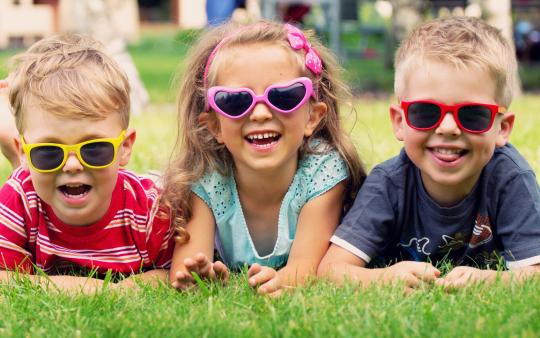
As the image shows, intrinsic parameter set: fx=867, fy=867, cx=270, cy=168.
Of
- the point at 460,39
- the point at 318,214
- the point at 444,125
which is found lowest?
the point at 318,214

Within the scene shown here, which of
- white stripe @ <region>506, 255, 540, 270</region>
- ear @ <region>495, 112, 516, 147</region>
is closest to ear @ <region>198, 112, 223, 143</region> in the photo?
ear @ <region>495, 112, 516, 147</region>

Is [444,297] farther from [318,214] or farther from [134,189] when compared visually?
[134,189]

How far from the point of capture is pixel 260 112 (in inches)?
134

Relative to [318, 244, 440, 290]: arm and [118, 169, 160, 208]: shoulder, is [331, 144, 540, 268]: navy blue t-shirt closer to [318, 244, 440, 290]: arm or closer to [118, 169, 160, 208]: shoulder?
[318, 244, 440, 290]: arm

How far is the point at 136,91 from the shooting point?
1080 cm

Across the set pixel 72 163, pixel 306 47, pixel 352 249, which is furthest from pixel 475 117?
pixel 72 163

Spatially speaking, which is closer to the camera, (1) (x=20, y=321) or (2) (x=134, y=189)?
(1) (x=20, y=321)

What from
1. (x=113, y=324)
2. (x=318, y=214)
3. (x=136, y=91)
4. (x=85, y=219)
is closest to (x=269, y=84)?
(x=318, y=214)

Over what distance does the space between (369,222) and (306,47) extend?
79cm

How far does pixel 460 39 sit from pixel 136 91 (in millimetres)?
7805

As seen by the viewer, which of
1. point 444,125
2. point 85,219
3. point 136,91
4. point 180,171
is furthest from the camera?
point 136,91

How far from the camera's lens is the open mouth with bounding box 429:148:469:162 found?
333cm

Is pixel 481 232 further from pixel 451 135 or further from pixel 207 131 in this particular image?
pixel 207 131

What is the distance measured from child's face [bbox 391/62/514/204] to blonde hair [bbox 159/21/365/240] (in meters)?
0.42
